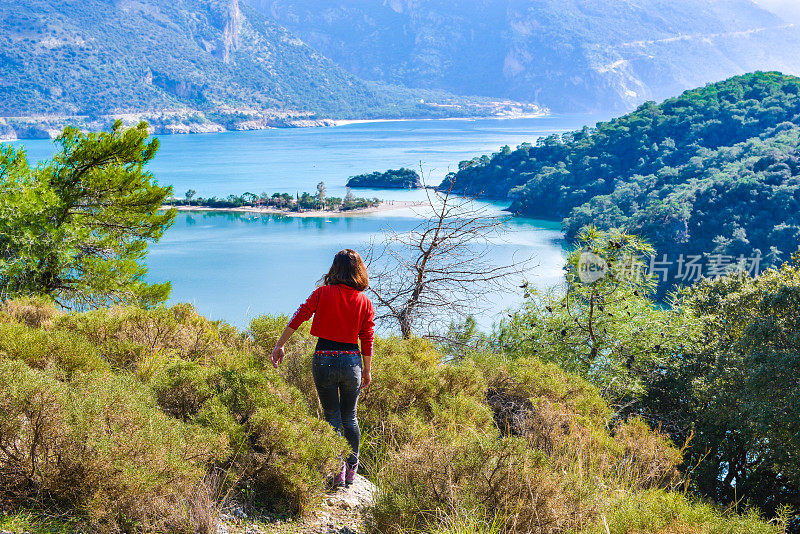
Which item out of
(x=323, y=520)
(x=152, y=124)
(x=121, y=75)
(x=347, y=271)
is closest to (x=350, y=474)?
(x=323, y=520)

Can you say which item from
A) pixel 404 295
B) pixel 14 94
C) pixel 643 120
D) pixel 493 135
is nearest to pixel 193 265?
pixel 404 295

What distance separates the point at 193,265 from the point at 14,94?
429 feet

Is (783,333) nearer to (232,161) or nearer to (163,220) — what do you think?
(163,220)

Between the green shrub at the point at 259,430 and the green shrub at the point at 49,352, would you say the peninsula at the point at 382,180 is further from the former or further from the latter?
the green shrub at the point at 259,430

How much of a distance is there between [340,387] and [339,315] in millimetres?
402

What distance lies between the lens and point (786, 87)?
6681 centimetres

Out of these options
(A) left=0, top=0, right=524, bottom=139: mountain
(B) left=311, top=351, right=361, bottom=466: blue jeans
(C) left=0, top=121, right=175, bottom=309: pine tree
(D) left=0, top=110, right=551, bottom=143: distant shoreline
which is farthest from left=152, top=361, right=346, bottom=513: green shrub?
(A) left=0, top=0, right=524, bottom=139: mountain

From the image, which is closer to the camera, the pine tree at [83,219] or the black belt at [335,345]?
the black belt at [335,345]

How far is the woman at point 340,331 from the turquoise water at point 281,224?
2635 millimetres

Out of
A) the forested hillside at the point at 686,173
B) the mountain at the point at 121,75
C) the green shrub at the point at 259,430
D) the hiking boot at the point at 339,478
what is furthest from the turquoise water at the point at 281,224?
the mountain at the point at 121,75

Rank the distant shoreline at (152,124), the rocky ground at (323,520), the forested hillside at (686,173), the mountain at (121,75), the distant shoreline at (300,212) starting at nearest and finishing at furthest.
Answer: the rocky ground at (323,520) → the forested hillside at (686,173) → the distant shoreline at (300,212) → the distant shoreline at (152,124) → the mountain at (121,75)

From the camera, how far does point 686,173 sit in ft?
182

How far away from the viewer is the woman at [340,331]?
124 inches

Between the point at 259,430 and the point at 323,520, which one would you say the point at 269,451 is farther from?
the point at 323,520
